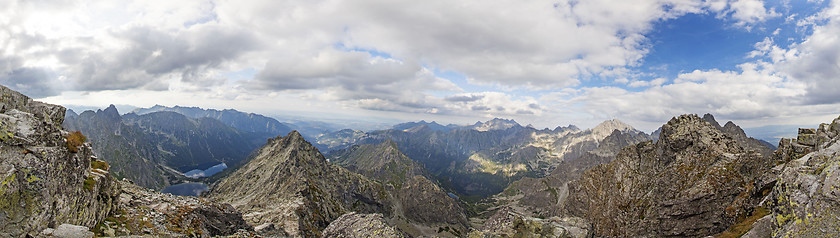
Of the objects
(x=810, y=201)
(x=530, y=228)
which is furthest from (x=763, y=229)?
(x=530, y=228)

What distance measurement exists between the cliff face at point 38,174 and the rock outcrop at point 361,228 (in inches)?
687

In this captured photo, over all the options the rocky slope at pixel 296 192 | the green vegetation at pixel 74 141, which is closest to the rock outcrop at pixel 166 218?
the green vegetation at pixel 74 141

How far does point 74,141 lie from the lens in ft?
74.8

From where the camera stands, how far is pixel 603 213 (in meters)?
85.6

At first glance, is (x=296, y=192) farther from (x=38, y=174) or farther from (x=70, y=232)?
(x=38, y=174)

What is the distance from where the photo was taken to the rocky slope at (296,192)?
7482 cm

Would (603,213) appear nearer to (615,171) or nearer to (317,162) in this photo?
(615,171)

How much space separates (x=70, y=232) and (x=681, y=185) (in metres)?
90.7

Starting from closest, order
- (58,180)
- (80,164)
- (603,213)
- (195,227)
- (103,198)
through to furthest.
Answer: (58,180), (80,164), (103,198), (195,227), (603,213)

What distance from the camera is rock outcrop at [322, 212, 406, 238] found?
2620 cm

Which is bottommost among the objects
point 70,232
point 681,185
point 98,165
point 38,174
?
point 681,185

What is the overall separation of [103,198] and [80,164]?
154 inches

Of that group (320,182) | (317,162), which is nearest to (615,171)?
(320,182)

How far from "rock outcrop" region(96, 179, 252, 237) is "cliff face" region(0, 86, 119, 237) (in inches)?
82.0
